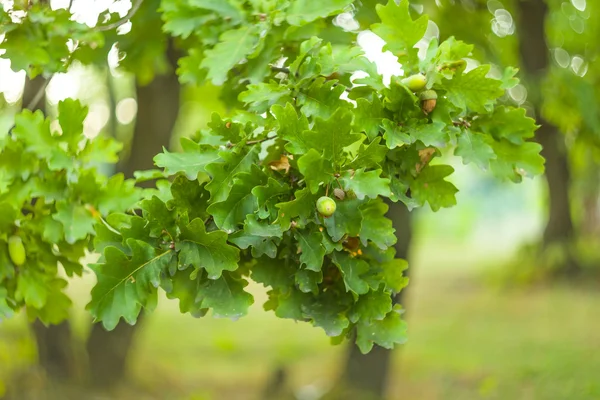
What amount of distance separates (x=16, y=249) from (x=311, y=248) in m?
1.12

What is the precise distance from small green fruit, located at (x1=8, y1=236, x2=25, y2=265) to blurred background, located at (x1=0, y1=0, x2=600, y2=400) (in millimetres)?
916

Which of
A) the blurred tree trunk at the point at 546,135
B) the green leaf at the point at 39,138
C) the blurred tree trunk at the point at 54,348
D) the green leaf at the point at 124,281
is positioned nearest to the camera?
the green leaf at the point at 124,281

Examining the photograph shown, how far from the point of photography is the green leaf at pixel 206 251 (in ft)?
5.92

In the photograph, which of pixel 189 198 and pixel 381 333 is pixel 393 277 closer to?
pixel 381 333

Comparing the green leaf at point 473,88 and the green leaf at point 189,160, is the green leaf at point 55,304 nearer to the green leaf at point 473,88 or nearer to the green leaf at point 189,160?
the green leaf at point 189,160

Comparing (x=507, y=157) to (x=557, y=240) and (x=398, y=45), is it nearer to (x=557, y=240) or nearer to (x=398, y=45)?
(x=398, y=45)

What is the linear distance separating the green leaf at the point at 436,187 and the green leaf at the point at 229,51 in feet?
2.56

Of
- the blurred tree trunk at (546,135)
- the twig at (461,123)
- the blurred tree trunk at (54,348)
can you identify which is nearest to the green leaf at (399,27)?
the twig at (461,123)

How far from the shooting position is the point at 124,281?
1.89 metres

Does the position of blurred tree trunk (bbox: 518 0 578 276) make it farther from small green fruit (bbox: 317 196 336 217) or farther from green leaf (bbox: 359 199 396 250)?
small green fruit (bbox: 317 196 336 217)

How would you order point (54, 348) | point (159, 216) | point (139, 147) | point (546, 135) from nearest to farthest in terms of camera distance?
point (159, 216), point (54, 348), point (139, 147), point (546, 135)

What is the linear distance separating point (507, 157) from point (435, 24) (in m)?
3.57

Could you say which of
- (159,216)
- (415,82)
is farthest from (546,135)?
(159,216)

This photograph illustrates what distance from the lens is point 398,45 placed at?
1972mm
